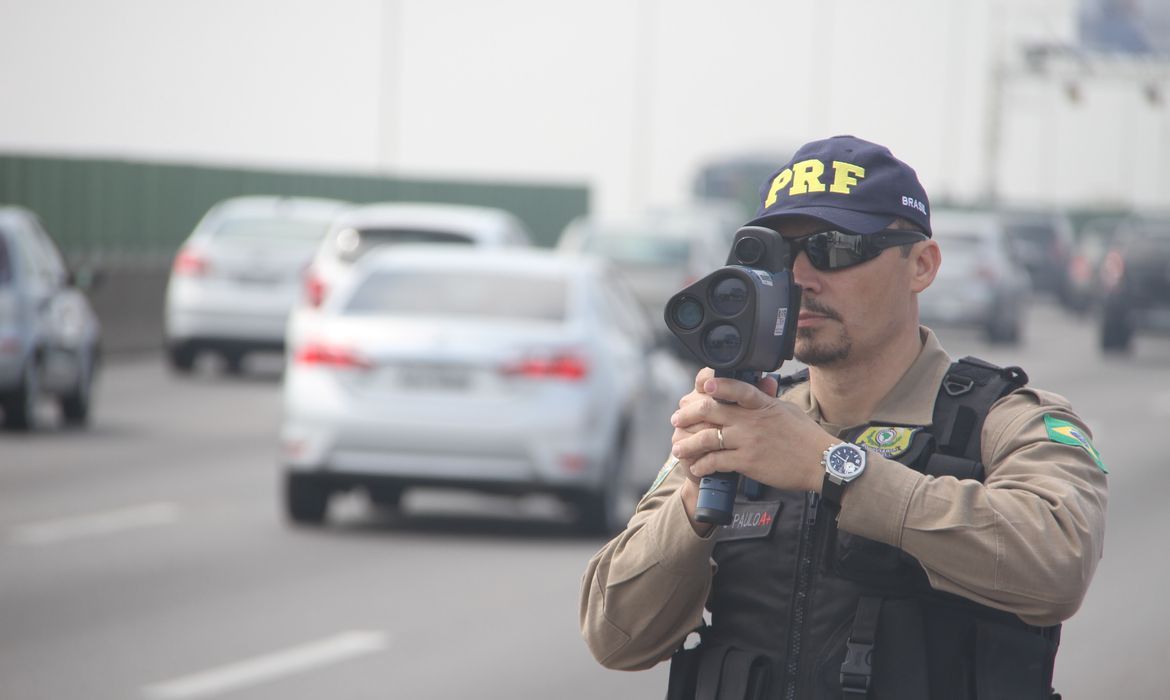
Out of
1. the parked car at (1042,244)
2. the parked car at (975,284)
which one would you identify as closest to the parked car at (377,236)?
the parked car at (975,284)

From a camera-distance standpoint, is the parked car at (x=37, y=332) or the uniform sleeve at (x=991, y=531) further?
the parked car at (x=37, y=332)

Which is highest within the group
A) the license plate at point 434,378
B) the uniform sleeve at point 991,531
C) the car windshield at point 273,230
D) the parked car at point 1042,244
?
the uniform sleeve at point 991,531

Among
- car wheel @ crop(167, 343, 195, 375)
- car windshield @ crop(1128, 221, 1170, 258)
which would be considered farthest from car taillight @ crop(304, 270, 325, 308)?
car windshield @ crop(1128, 221, 1170, 258)

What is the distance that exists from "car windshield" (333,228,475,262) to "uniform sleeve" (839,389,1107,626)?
54.6 ft

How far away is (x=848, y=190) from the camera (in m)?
3.43

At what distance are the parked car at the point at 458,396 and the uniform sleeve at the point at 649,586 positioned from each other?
8.55 m

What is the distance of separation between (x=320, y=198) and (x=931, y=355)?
3699 centimetres

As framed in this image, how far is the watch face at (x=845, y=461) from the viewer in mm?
3160

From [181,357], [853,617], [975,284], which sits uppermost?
[853,617]

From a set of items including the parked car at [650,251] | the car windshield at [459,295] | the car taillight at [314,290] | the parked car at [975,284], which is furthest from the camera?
the parked car at [975,284]

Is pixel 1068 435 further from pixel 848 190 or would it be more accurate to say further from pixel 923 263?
pixel 848 190

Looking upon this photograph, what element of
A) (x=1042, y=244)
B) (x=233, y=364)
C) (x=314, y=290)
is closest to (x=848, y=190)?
(x=314, y=290)

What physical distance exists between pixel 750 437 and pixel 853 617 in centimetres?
37

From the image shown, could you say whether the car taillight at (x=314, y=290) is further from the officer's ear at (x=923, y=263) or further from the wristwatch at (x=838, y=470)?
the wristwatch at (x=838, y=470)
